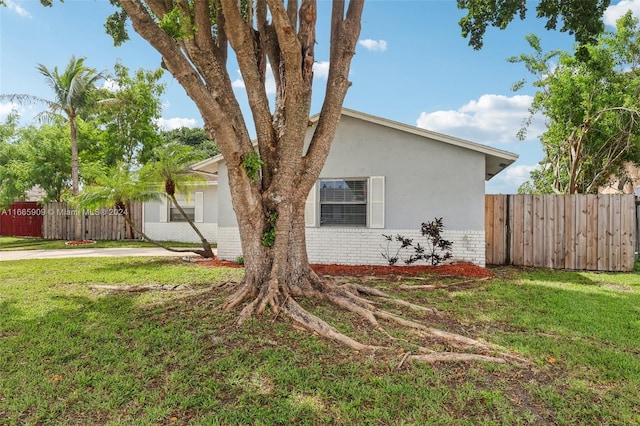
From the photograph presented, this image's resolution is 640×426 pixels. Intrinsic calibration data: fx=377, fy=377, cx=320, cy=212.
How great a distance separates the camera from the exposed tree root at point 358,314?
3.68 metres

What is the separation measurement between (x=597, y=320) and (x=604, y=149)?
11.7 m

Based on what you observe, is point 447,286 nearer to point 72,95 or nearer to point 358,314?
point 358,314

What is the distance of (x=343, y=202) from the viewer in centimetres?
984

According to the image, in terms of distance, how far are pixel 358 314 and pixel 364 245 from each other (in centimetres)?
502

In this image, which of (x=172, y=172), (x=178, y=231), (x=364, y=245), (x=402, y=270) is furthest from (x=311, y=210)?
(x=178, y=231)

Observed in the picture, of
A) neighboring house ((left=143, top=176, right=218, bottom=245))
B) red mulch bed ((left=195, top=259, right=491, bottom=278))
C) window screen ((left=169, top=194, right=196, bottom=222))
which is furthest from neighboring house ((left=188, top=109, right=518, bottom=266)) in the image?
window screen ((left=169, top=194, right=196, bottom=222))

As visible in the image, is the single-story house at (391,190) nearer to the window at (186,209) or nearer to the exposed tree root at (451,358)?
the exposed tree root at (451,358)

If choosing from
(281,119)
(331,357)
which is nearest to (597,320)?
(331,357)

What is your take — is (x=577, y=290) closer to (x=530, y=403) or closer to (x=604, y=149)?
(x=530, y=403)

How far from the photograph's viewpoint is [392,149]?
946cm

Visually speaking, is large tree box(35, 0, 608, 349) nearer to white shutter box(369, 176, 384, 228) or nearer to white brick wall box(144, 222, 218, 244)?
white shutter box(369, 176, 384, 228)

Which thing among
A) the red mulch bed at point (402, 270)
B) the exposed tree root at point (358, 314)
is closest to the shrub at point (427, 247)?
the red mulch bed at point (402, 270)

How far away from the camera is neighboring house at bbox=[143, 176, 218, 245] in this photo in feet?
51.4

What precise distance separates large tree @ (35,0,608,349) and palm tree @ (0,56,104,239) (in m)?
14.1
